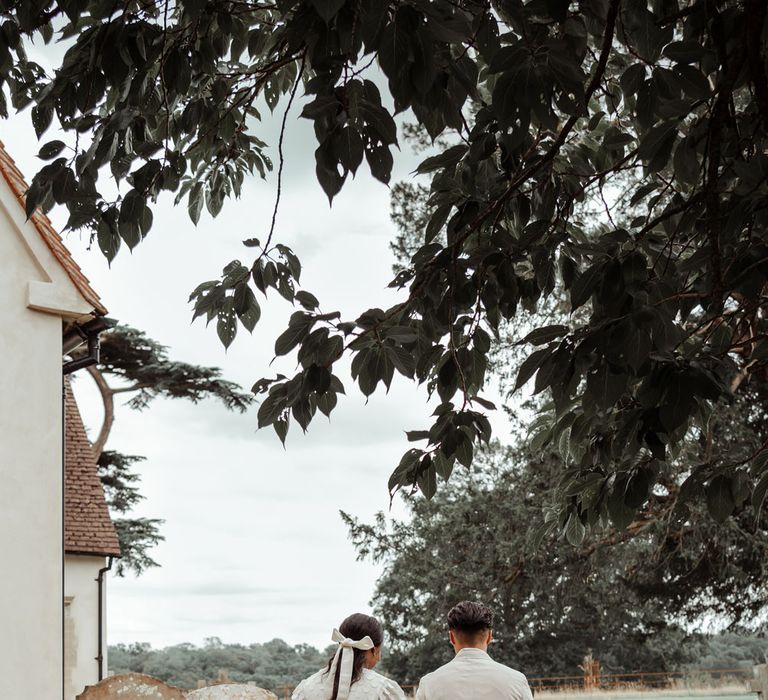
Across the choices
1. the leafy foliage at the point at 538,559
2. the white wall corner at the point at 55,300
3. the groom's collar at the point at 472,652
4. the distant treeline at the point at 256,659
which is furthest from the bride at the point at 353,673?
the distant treeline at the point at 256,659

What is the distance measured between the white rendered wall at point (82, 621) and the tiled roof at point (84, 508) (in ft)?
1.05

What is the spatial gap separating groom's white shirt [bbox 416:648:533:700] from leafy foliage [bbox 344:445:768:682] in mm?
10712

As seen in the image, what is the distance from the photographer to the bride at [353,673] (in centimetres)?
484

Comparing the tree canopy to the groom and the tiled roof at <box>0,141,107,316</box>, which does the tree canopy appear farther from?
the tiled roof at <box>0,141,107,316</box>

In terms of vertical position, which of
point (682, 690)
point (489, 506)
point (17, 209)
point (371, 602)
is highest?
point (17, 209)

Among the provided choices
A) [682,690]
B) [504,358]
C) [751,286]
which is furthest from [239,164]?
[682,690]

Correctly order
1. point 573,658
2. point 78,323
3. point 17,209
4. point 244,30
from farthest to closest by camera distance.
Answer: point 573,658 → point 78,323 → point 17,209 → point 244,30

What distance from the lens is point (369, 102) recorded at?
2.22 m

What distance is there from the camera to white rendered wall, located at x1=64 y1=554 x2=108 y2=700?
55.4 ft

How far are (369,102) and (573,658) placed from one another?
33865 millimetres

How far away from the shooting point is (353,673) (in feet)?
16.1

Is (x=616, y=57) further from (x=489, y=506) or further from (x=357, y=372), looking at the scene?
(x=489, y=506)

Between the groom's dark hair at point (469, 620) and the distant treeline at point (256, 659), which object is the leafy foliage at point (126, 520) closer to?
the distant treeline at point (256, 659)

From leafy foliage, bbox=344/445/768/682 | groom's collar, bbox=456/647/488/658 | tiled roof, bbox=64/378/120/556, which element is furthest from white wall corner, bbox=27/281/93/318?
tiled roof, bbox=64/378/120/556
